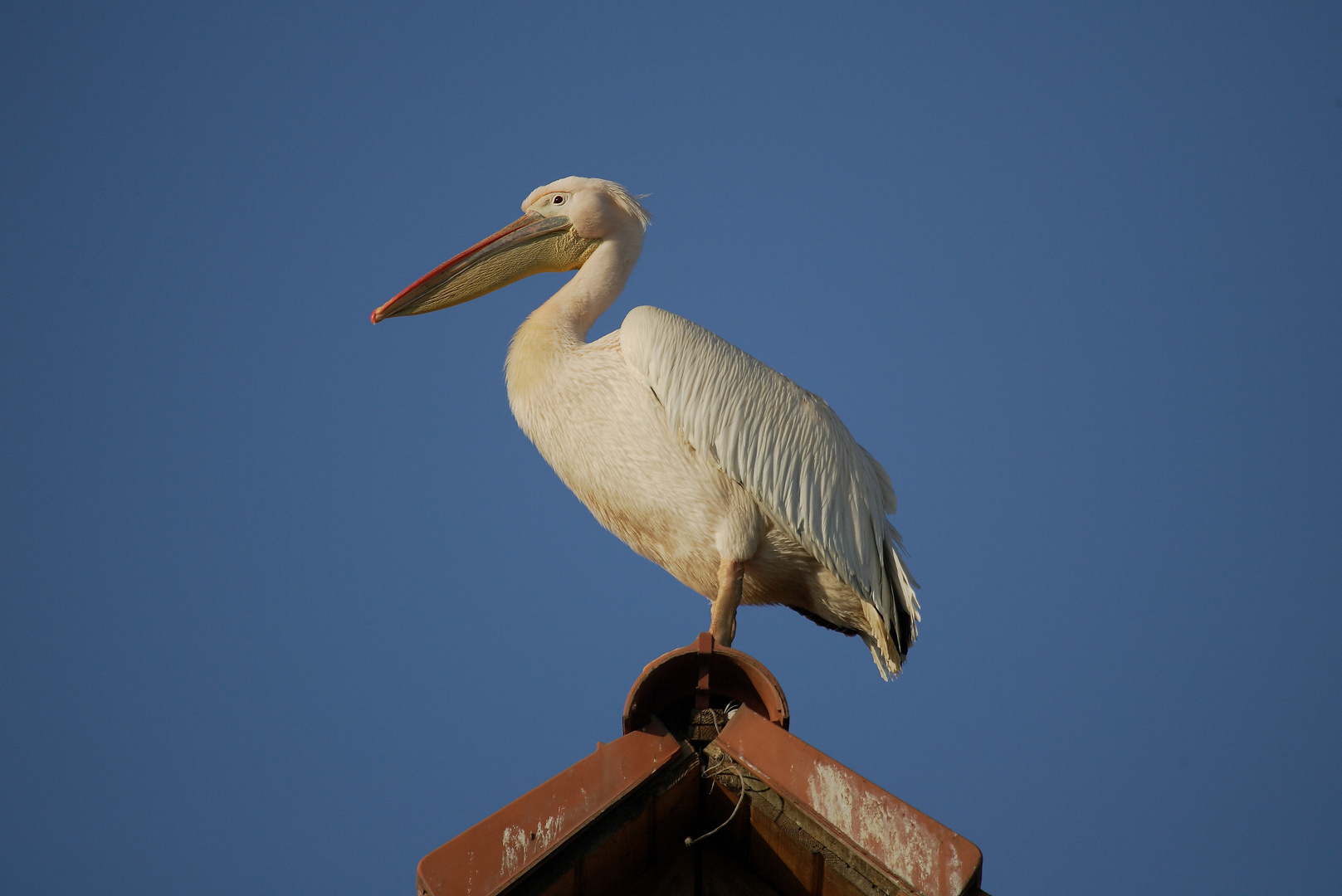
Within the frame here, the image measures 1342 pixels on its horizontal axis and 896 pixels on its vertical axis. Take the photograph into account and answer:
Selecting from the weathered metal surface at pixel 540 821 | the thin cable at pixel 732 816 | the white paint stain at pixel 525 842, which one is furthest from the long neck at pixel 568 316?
the white paint stain at pixel 525 842

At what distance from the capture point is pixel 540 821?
3.16 m

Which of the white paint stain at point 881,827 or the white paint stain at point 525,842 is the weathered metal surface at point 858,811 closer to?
the white paint stain at point 881,827

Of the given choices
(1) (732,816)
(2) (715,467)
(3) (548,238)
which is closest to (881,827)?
(1) (732,816)

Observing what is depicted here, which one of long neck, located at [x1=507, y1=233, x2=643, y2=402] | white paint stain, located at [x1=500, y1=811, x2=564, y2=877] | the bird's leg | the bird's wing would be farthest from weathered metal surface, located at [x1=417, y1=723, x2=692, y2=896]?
long neck, located at [x1=507, y1=233, x2=643, y2=402]

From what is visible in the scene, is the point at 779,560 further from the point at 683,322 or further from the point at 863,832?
the point at 863,832

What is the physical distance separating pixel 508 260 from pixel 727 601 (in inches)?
92.9

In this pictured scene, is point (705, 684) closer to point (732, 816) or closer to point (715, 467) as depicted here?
point (732, 816)

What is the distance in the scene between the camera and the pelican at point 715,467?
5.12 metres

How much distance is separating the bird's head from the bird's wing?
96 cm

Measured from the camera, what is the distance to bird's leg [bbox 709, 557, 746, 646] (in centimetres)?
506

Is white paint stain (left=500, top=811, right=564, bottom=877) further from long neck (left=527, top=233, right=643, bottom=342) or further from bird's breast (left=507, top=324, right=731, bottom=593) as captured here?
long neck (left=527, top=233, right=643, bottom=342)

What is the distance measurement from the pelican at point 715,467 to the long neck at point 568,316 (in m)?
0.01

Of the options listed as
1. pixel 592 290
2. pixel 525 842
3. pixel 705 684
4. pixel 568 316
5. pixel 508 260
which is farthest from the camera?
pixel 508 260

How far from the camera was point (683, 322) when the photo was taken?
17.6 feet
